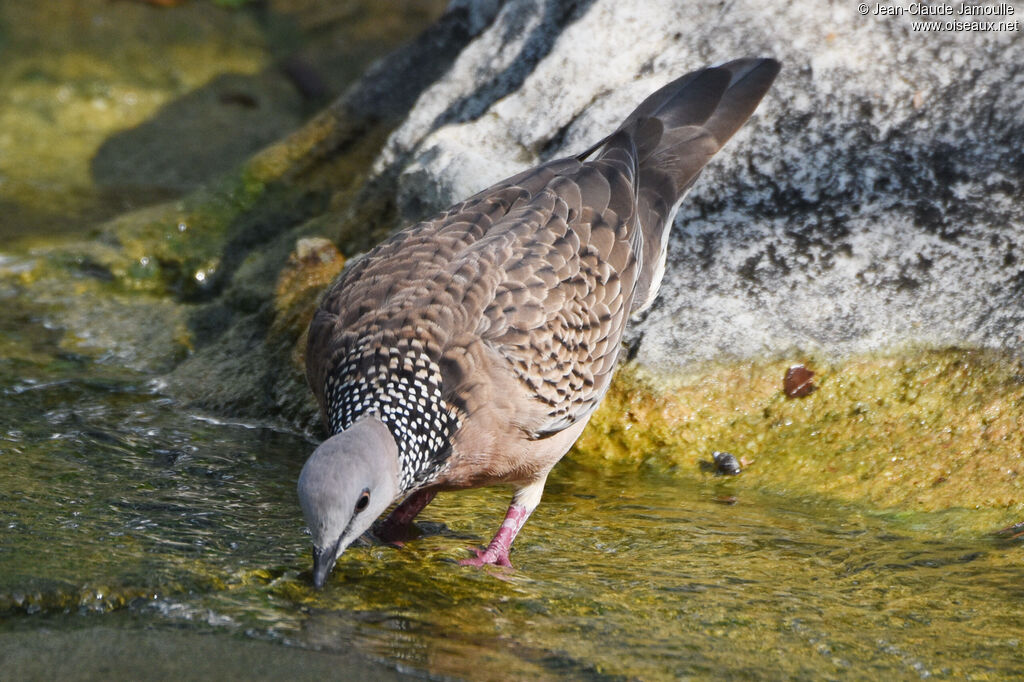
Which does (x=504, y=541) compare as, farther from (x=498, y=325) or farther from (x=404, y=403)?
(x=498, y=325)

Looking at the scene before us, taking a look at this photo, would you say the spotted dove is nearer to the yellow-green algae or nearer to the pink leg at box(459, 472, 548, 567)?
the pink leg at box(459, 472, 548, 567)

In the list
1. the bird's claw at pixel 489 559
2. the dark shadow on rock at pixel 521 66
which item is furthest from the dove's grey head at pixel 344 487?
the dark shadow on rock at pixel 521 66

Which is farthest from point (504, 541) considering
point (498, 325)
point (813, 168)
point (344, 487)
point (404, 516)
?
point (813, 168)

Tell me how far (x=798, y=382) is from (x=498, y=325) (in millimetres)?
1596

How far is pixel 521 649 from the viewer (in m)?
3.39

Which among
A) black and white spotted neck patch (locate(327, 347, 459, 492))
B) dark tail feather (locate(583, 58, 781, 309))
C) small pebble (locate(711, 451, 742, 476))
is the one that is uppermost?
dark tail feather (locate(583, 58, 781, 309))

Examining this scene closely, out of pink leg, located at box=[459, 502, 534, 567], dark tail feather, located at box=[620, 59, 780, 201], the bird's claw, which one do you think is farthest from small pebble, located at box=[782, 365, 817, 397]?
the bird's claw

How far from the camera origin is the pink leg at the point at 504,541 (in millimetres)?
4172

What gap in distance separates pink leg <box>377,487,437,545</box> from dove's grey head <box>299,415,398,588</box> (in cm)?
62

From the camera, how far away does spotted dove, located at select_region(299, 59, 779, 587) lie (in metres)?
3.94

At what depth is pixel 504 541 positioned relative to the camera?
432 centimetres

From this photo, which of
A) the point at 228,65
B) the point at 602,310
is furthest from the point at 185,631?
the point at 228,65

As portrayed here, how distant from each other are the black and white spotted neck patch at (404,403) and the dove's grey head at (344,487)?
3.2 inches

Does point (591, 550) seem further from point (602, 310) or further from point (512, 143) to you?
point (512, 143)
